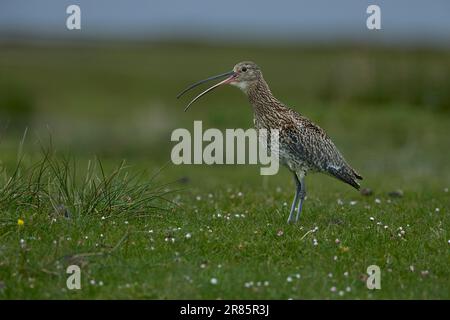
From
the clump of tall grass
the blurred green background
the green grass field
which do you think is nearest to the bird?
the green grass field

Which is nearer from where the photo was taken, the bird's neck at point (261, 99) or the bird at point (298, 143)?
the bird at point (298, 143)

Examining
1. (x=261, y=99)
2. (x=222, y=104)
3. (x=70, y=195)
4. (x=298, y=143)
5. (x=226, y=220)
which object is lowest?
(x=226, y=220)

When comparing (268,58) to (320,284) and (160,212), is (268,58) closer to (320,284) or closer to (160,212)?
(160,212)

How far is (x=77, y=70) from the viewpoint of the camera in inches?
1427

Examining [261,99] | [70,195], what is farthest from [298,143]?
[70,195]


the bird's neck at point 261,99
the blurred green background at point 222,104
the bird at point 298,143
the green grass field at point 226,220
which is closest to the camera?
the green grass field at point 226,220

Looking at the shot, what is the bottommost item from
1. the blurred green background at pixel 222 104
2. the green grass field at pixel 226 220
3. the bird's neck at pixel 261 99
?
the green grass field at pixel 226 220

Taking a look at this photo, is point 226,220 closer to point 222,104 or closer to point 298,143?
point 298,143

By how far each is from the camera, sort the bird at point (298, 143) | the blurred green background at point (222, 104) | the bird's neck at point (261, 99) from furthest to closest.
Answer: the blurred green background at point (222, 104)
the bird's neck at point (261, 99)
the bird at point (298, 143)

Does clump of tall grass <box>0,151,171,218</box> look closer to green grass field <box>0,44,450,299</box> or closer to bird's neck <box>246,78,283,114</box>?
green grass field <box>0,44,450,299</box>

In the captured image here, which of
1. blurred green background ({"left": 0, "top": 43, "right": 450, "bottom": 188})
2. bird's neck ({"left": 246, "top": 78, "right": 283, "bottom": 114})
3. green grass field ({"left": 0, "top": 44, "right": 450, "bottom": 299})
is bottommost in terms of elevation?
green grass field ({"left": 0, "top": 44, "right": 450, "bottom": 299})

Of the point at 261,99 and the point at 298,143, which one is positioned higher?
the point at 261,99

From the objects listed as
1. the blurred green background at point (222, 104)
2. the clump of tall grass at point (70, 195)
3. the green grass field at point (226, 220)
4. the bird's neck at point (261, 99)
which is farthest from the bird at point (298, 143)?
the blurred green background at point (222, 104)

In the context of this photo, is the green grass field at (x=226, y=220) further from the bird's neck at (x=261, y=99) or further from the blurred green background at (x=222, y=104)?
the bird's neck at (x=261, y=99)
